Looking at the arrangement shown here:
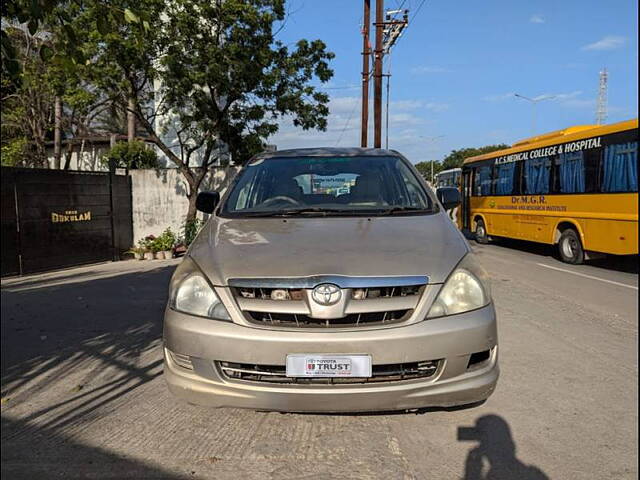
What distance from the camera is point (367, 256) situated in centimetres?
263

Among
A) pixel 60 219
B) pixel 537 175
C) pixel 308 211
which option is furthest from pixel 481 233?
pixel 308 211

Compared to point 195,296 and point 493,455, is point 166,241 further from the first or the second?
point 493,455

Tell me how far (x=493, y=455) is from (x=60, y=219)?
33.4ft

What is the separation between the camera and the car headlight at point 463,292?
2.49 metres

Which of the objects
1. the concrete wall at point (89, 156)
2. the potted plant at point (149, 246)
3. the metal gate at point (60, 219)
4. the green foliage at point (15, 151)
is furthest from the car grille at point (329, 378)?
the concrete wall at point (89, 156)

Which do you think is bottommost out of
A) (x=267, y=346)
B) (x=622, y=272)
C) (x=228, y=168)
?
(x=622, y=272)

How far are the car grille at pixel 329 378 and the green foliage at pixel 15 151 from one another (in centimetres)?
2023

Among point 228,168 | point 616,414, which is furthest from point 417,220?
point 228,168

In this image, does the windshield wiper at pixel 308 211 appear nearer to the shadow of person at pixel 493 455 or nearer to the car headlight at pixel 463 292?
the car headlight at pixel 463 292

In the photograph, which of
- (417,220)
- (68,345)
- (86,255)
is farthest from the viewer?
(86,255)

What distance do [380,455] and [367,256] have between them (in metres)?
1.09

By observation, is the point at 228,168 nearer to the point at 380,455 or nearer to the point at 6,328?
the point at 6,328

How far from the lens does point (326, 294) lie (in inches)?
95.3

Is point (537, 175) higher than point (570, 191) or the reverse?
higher
